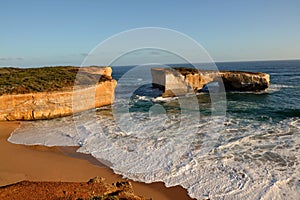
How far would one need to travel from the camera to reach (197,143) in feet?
39.8

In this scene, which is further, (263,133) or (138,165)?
(263,133)

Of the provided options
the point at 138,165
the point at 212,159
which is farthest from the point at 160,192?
the point at 212,159

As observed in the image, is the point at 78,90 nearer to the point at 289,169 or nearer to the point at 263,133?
the point at 263,133

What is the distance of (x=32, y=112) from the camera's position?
18641 mm

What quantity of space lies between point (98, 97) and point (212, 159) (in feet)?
48.2

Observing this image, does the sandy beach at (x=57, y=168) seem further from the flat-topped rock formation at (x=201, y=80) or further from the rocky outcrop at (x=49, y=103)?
the flat-topped rock formation at (x=201, y=80)

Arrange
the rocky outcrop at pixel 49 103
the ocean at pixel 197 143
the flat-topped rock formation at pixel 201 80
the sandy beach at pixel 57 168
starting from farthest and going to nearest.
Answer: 1. the flat-topped rock formation at pixel 201 80
2. the rocky outcrop at pixel 49 103
3. the ocean at pixel 197 143
4. the sandy beach at pixel 57 168

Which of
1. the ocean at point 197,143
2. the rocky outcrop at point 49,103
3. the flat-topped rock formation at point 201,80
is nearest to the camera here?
the ocean at point 197,143

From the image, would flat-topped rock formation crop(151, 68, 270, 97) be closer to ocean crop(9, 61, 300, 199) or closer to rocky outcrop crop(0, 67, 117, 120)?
ocean crop(9, 61, 300, 199)

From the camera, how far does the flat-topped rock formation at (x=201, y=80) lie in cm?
2931

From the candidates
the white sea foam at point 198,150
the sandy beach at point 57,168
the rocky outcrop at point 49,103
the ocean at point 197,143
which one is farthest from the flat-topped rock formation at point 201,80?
the sandy beach at point 57,168

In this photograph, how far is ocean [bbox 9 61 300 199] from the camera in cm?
821

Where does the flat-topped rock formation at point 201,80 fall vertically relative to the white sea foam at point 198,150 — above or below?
above

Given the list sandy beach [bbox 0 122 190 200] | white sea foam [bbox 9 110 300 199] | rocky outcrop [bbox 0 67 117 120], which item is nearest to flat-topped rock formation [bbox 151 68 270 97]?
rocky outcrop [bbox 0 67 117 120]
